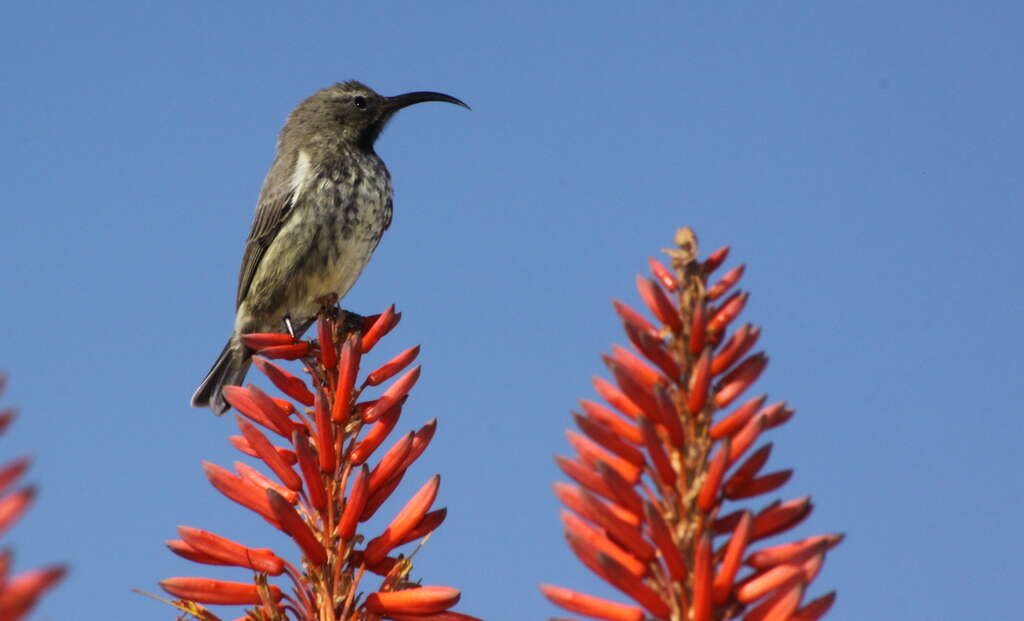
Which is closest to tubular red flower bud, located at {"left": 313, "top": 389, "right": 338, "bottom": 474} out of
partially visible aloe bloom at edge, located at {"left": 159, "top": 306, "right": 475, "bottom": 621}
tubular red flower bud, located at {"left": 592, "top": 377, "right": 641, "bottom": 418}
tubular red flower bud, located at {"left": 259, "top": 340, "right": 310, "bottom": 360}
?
partially visible aloe bloom at edge, located at {"left": 159, "top": 306, "right": 475, "bottom": 621}

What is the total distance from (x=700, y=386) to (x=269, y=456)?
4.28 feet

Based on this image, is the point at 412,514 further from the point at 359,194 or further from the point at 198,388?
the point at 359,194

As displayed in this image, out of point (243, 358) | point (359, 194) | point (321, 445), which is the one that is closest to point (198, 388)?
point (243, 358)

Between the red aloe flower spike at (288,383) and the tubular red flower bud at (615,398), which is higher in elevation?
the red aloe flower spike at (288,383)

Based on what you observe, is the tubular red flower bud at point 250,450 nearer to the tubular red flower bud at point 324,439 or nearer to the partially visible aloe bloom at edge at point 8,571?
the tubular red flower bud at point 324,439

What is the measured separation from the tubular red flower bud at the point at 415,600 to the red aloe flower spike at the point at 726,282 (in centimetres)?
84

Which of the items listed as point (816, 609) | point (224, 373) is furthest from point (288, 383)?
point (224, 373)

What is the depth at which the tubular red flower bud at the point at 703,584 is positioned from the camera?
1.73 metres

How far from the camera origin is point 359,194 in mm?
9320

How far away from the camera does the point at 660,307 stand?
198cm

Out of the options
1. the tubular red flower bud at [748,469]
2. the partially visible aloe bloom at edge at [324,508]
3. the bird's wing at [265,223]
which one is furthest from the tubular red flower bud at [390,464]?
the bird's wing at [265,223]

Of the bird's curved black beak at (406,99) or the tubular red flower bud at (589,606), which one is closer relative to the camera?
the tubular red flower bud at (589,606)

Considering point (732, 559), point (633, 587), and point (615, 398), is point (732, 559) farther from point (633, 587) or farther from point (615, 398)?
point (615, 398)

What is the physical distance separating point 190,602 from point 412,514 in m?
0.50
